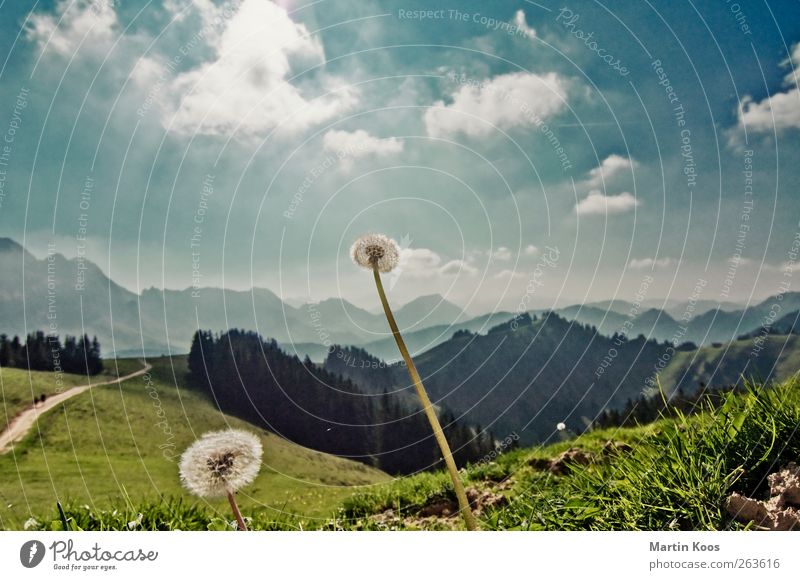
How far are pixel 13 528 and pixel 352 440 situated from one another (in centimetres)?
184

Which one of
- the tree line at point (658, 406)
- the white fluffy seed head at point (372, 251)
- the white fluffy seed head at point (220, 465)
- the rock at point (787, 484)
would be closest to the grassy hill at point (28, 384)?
the white fluffy seed head at point (220, 465)

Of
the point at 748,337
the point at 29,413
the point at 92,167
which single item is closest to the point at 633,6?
the point at 748,337

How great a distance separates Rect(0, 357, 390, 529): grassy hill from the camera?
279cm

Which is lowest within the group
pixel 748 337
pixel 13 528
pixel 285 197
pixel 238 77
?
pixel 13 528

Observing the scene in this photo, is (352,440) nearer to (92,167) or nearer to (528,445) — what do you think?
(528,445)

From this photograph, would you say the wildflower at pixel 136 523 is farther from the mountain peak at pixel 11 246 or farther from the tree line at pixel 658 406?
the tree line at pixel 658 406

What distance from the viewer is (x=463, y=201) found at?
9.84 feet

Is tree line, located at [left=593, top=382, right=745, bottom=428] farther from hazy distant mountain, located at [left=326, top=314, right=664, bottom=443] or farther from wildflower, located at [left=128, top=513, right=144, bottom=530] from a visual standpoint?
wildflower, located at [left=128, top=513, right=144, bottom=530]

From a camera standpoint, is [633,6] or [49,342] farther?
[49,342]

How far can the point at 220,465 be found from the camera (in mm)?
2354

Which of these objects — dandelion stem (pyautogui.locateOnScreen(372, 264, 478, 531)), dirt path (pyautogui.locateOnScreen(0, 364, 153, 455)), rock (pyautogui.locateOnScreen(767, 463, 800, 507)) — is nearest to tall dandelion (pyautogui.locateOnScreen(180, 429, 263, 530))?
dandelion stem (pyautogui.locateOnScreen(372, 264, 478, 531))

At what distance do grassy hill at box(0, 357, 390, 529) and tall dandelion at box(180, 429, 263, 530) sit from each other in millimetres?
404

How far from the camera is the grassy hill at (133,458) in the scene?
279cm

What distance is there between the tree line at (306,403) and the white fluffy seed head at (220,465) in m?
0.57
